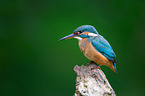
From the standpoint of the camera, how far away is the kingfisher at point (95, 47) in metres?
3.40

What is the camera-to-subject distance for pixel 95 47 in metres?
3.43

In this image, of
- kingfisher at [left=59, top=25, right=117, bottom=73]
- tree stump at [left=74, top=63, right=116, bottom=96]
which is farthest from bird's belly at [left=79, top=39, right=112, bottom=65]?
tree stump at [left=74, top=63, right=116, bottom=96]

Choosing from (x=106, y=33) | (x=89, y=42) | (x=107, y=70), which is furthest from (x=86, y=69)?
(x=106, y=33)

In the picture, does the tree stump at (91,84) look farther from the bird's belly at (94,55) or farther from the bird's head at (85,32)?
the bird's head at (85,32)

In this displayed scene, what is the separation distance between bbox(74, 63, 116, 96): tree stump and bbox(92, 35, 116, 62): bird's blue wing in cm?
37

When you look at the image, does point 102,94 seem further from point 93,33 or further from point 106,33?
point 106,33

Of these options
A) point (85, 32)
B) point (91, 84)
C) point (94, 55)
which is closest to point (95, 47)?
point (94, 55)

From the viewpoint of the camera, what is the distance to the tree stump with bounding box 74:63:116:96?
2709 millimetres

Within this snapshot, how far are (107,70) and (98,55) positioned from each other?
189 cm

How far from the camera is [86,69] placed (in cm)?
320

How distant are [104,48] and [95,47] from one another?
13cm

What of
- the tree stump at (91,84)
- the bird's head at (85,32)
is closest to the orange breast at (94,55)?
the bird's head at (85,32)

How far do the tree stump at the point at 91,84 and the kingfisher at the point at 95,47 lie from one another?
Result: 0.86 ft

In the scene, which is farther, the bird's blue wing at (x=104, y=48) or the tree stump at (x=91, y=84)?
the bird's blue wing at (x=104, y=48)
